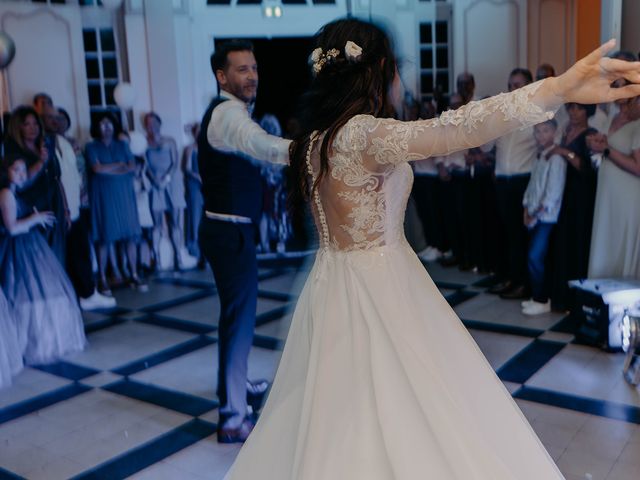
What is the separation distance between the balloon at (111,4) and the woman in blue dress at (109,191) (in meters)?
1.24

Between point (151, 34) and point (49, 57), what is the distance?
89 centimetres

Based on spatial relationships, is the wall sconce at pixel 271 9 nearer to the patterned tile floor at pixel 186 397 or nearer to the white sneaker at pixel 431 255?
the white sneaker at pixel 431 255

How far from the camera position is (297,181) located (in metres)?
1.91

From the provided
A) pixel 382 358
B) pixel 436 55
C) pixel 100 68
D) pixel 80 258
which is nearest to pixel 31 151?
pixel 80 258

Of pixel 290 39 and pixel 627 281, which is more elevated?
pixel 290 39

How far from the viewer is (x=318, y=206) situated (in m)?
1.91

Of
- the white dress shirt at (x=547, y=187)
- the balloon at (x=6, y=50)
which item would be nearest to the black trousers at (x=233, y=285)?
the white dress shirt at (x=547, y=187)

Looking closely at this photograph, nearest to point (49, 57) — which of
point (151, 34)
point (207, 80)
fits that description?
point (151, 34)

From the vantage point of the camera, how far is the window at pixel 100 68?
6.56 m

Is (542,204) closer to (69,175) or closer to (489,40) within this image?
(489,40)

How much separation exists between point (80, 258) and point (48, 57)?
2094 millimetres

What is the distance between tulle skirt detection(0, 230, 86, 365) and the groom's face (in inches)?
78.2

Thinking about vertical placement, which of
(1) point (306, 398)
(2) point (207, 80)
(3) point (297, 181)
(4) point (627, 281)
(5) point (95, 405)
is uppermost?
(2) point (207, 80)

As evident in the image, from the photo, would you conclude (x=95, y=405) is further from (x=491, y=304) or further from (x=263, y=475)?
(x=491, y=304)
